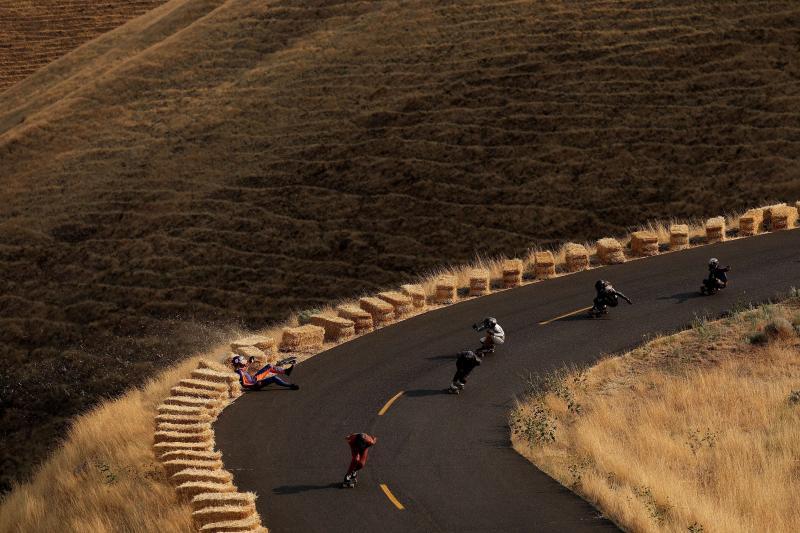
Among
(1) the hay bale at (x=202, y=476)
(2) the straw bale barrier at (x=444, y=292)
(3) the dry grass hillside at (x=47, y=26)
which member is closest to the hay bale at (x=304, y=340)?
(2) the straw bale barrier at (x=444, y=292)

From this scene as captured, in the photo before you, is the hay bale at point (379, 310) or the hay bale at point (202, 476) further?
the hay bale at point (379, 310)

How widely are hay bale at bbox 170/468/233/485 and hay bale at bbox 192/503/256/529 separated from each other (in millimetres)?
1311

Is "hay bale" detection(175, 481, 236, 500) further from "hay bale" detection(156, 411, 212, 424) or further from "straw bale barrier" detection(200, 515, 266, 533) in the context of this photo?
"hay bale" detection(156, 411, 212, 424)

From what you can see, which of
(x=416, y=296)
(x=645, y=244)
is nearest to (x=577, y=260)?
(x=645, y=244)

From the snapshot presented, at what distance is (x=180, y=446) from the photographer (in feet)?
62.8

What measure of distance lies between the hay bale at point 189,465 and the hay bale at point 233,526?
2.38 metres

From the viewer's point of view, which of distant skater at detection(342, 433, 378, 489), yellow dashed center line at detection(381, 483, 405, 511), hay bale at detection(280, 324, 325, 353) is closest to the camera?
yellow dashed center line at detection(381, 483, 405, 511)

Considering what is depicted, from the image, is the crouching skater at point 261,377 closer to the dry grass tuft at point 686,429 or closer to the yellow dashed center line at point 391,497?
the dry grass tuft at point 686,429

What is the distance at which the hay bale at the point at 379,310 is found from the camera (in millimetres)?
27359

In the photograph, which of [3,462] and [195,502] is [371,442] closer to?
[195,502]

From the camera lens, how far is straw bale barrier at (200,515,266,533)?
15.6 meters

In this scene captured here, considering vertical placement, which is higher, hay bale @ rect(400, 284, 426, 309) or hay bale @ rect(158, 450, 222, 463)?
hay bale @ rect(158, 450, 222, 463)

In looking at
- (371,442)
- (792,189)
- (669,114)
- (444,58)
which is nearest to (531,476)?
(371,442)

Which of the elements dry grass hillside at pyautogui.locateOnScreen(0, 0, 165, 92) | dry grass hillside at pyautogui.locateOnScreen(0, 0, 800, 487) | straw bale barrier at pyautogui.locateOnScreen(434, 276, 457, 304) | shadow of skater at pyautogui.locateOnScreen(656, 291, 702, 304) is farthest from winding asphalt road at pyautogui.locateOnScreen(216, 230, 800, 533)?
dry grass hillside at pyautogui.locateOnScreen(0, 0, 165, 92)
